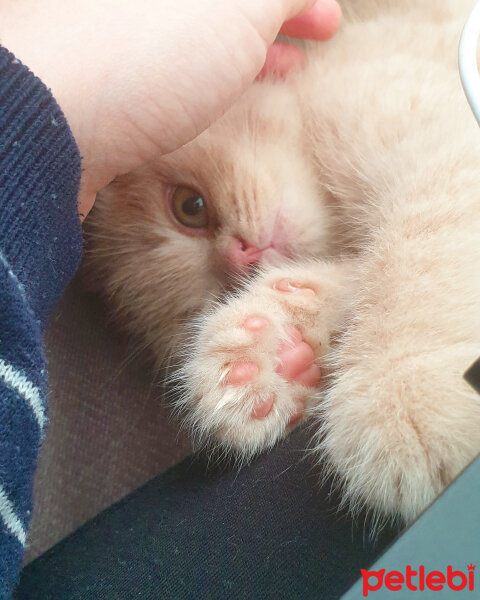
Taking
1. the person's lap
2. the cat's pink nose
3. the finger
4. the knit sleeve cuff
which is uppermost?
the finger

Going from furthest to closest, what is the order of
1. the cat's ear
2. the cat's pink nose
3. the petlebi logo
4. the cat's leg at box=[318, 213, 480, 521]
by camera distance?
the cat's ear
the cat's pink nose
the cat's leg at box=[318, 213, 480, 521]
the petlebi logo

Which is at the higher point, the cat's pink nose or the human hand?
the human hand

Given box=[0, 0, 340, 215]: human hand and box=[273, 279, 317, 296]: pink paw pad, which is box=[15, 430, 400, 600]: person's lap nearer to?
box=[273, 279, 317, 296]: pink paw pad

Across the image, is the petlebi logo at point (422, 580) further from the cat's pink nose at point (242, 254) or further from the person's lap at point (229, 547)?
the cat's pink nose at point (242, 254)

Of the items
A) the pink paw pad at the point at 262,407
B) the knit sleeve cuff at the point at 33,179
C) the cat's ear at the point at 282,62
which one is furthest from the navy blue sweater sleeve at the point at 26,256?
the cat's ear at the point at 282,62

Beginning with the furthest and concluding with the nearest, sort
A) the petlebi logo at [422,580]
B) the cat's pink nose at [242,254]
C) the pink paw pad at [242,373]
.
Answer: the cat's pink nose at [242,254] < the pink paw pad at [242,373] < the petlebi logo at [422,580]

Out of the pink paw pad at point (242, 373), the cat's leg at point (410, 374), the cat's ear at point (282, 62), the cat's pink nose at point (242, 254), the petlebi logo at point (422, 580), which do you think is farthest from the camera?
the cat's ear at point (282, 62)

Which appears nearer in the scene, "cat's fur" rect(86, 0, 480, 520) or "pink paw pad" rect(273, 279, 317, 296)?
"cat's fur" rect(86, 0, 480, 520)

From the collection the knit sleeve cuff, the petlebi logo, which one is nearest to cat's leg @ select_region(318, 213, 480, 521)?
the petlebi logo
